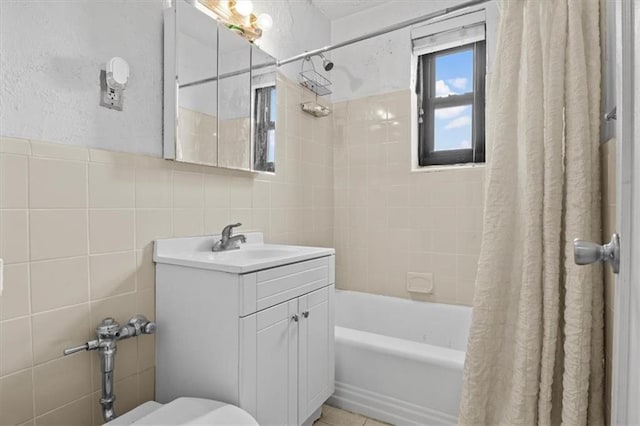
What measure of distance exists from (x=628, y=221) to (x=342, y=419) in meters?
1.59

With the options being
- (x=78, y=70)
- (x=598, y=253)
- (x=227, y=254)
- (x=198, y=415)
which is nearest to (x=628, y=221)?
(x=598, y=253)

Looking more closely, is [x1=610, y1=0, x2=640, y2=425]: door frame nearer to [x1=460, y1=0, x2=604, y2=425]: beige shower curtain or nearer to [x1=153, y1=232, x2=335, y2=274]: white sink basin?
[x1=460, y1=0, x2=604, y2=425]: beige shower curtain

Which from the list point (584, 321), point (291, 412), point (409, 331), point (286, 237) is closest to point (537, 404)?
point (584, 321)

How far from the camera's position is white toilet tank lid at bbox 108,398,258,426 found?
39.8 inches

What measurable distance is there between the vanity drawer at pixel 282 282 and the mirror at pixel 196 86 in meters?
0.62

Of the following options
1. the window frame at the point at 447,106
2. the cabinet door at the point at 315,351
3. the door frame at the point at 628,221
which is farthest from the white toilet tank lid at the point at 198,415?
the window frame at the point at 447,106

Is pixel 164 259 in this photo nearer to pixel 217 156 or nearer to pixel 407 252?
pixel 217 156

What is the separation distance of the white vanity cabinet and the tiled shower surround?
0.39 feet

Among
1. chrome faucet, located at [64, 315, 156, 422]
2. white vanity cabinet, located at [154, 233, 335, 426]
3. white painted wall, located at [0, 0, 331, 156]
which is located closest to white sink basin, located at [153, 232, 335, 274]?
white vanity cabinet, located at [154, 233, 335, 426]

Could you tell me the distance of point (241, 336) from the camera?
1136 mm

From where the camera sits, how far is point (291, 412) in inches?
53.8

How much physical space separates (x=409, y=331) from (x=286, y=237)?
103cm

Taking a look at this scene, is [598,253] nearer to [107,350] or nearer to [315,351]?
[315,351]

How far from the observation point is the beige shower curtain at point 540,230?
925 mm
